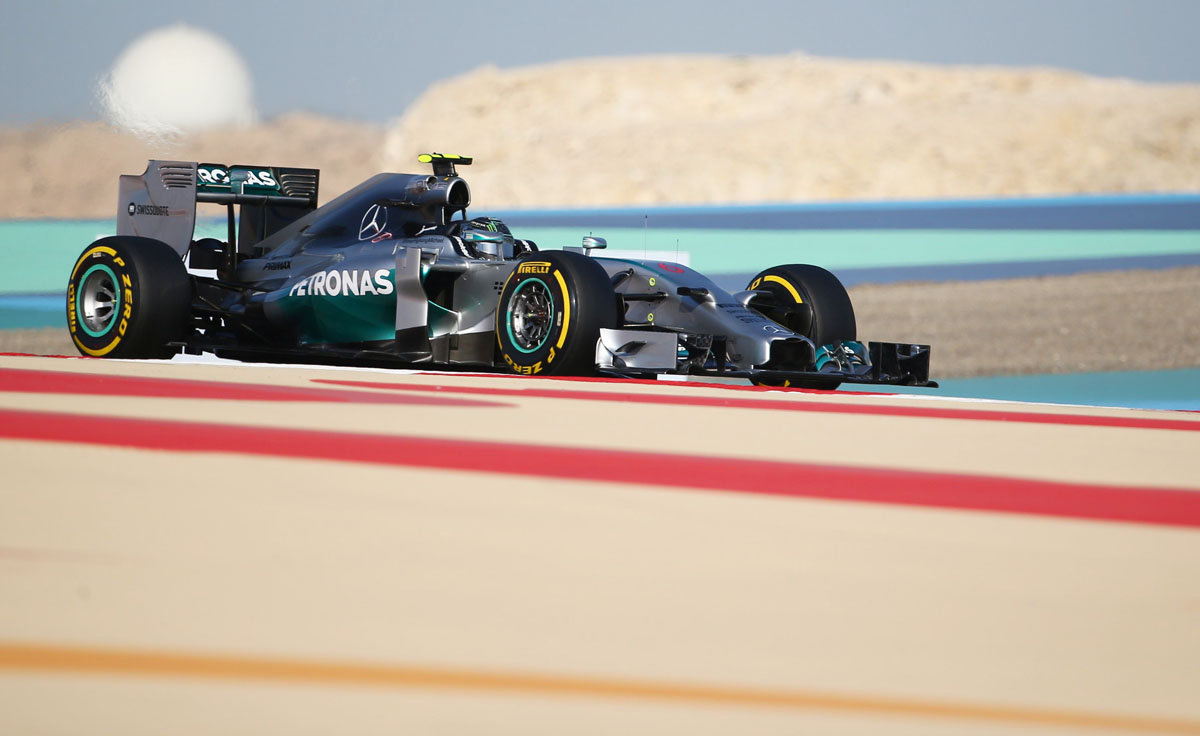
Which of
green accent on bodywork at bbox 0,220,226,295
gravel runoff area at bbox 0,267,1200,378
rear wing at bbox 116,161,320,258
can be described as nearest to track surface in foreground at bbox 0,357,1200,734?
rear wing at bbox 116,161,320,258

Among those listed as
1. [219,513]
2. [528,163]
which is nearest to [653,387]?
[219,513]

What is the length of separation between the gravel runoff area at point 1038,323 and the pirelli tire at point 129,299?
43.7 feet

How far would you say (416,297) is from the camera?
9.48 meters

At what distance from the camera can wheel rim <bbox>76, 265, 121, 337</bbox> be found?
33.7ft

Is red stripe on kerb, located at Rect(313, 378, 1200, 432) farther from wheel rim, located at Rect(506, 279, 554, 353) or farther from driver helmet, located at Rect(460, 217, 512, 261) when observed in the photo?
driver helmet, located at Rect(460, 217, 512, 261)

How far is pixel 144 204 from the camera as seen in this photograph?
11195mm

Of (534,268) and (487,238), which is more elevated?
(487,238)

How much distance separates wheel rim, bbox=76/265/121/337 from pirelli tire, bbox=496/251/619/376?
2659 millimetres

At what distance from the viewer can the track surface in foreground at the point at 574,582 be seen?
2279 millimetres

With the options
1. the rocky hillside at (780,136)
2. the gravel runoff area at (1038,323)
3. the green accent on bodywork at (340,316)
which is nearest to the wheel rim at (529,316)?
the green accent on bodywork at (340,316)

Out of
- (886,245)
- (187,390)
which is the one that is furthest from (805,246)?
(187,390)

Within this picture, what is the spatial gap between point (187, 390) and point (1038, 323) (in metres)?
21.0

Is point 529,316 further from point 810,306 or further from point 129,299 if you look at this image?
point 129,299

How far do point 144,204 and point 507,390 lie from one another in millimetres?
4488
